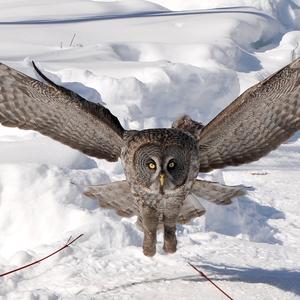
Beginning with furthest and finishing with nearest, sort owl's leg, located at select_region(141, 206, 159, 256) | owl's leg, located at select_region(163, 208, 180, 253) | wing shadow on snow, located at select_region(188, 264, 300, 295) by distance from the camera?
1. wing shadow on snow, located at select_region(188, 264, 300, 295)
2. owl's leg, located at select_region(163, 208, 180, 253)
3. owl's leg, located at select_region(141, 206, 159, 256)

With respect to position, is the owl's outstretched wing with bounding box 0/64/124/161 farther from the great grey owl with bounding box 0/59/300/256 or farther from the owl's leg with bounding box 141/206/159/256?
the owl's leg with bounding box 141/206/159/256

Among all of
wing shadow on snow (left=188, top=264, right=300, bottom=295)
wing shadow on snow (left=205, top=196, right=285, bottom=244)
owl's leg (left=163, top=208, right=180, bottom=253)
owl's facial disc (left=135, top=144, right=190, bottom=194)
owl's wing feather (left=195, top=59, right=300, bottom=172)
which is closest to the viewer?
owl's facial disc (left=135, top=144, right=190, bottom=194)

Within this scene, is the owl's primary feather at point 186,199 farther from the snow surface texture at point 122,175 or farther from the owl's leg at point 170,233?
the snow surface texture at point 122,175

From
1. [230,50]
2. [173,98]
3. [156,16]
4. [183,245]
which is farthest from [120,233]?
[156,16]

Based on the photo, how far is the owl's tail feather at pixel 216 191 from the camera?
4070mm

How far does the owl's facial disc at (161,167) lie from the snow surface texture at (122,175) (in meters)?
0.77

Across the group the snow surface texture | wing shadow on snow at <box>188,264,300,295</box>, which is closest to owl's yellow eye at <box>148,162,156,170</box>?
the snow surface texture

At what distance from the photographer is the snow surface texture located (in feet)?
14.3

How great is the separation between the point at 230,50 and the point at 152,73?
2.61 meters

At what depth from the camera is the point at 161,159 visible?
3.53 metres

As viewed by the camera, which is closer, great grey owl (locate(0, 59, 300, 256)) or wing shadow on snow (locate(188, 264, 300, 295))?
great grey owl (locate(0, 59, 300, 256))

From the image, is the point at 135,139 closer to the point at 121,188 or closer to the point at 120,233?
the point at 121,188

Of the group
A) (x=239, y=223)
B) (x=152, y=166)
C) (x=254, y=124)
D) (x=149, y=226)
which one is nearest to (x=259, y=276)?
(x=149, y=226)

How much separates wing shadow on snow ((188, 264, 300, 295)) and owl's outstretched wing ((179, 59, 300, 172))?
26.2 inches
